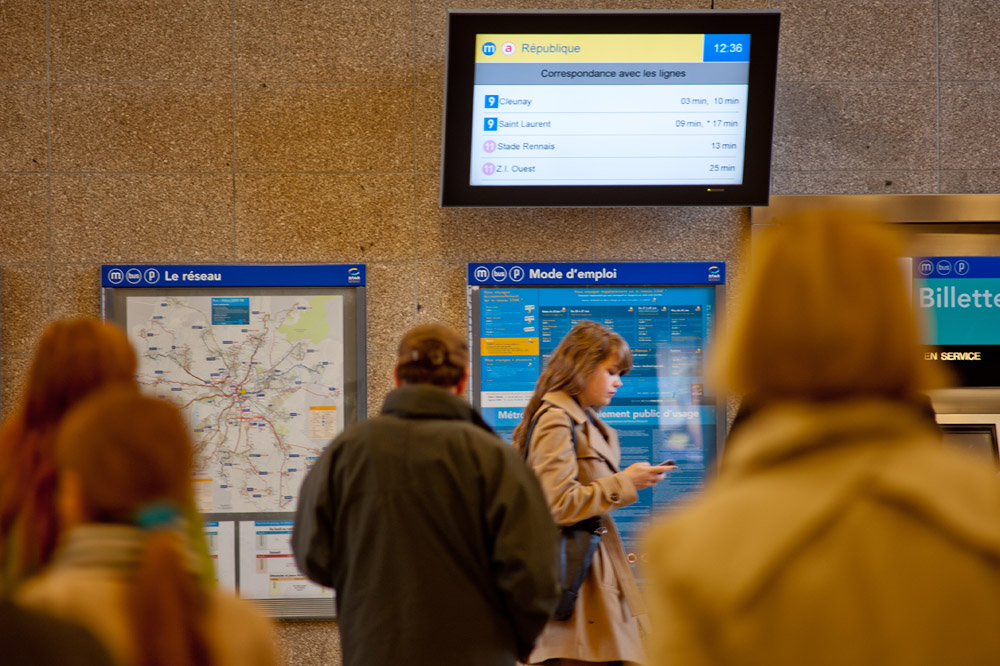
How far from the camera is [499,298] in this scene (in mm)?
4086

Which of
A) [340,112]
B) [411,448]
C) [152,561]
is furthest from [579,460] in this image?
[152,561]

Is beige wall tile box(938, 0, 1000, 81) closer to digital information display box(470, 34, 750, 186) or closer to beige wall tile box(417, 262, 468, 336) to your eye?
digital information display box(470, 34, 750, 186)

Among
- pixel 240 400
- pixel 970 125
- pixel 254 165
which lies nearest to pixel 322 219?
pixel 254 165

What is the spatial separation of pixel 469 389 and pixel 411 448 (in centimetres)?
174

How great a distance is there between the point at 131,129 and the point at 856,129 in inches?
122

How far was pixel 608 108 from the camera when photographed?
3.91 m

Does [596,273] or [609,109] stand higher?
[609,109]

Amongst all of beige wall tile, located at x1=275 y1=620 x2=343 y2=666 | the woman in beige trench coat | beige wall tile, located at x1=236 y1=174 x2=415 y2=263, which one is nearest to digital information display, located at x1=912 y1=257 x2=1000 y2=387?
the woman in beige trench coat

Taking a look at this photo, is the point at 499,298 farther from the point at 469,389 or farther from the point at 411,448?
the point at 411,448

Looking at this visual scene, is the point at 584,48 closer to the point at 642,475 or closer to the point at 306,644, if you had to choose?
the point at 642,475

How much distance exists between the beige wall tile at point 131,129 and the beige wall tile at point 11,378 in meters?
0.83

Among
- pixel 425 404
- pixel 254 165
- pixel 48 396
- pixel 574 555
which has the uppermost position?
pixel 254 165

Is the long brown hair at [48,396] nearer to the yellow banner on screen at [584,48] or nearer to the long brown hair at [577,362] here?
the long brown hair at [577,362]

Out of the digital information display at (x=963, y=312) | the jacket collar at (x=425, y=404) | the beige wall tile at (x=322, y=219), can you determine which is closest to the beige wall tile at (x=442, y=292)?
the beige wall tile at (x=322, y=219)
